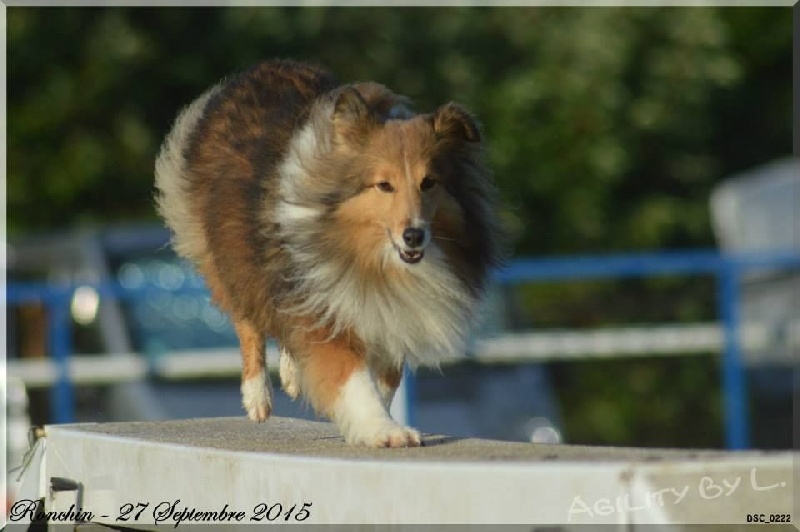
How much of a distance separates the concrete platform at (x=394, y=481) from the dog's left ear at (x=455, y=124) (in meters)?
1.08

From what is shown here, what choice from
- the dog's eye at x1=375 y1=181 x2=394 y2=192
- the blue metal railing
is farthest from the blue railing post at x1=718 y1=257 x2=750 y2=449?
the dog's eye at x1=375 y1=181 x2=394 y2=192

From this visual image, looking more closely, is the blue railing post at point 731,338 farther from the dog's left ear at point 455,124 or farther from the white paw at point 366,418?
the white paw at point 366,418

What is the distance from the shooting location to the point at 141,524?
464 centimetres

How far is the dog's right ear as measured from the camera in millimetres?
5312

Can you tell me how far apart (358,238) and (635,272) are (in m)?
6.95

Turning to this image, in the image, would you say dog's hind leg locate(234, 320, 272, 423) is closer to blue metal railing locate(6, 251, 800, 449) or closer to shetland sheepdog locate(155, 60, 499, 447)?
shetland sheepdog locate(155, 60, 499, 447)

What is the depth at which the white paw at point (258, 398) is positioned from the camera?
20.2ft

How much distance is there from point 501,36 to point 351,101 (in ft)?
43.6

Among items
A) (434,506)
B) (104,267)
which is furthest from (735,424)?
(434,506)

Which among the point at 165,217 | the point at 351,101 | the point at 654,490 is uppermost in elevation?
the point at 351,101

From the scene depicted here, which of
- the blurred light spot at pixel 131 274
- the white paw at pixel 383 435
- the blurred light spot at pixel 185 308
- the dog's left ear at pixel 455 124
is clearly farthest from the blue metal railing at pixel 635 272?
the white paw at pixel 383 435

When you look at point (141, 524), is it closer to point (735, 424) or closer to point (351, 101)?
point (351, 101)

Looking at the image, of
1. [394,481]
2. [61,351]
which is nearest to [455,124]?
[394,481]

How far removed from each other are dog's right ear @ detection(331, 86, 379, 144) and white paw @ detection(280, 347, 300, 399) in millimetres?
1137
